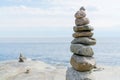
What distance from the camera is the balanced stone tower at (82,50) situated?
2928cm

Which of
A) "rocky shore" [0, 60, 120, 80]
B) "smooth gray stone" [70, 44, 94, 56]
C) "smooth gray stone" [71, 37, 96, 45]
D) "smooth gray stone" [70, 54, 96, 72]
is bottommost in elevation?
"rocky shore" [0, 60, 120, 80]

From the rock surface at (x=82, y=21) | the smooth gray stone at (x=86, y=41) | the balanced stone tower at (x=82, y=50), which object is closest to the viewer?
the balanced stone tower at (x=82, y=50)

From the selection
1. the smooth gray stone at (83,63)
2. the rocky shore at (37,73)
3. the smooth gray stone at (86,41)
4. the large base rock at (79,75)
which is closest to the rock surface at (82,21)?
the smooth gray stone at (86,41)

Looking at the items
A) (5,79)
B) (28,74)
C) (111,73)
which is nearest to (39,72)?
(28,74)

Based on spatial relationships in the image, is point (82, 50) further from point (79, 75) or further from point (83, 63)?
point (79, 75)

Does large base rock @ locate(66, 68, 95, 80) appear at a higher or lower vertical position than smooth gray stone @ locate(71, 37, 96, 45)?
lower

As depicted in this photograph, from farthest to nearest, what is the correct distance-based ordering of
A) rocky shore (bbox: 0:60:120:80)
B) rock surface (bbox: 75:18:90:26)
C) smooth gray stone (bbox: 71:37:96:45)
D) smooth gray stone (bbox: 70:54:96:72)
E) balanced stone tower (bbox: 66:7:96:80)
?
1. rocky shore (bbox: 0:60:120:80)
2. rock surface (bbox: 75:18:90:26)
3. smooth gray stone (bbox: 71:37:96:45)
4. balanced stone tower (bbox: 66:7:96:80)
5. smooth gray stone (bbox: 70:54:96:72)

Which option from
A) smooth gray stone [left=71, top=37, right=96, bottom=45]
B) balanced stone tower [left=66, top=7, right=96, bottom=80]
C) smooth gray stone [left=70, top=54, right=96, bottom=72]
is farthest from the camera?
smooth gray stone [left=71, top=37, right=96, bottom=45]

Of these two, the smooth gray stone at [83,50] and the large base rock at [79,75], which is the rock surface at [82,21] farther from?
the large base rock at [79,75]

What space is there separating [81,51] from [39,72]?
17.5 m

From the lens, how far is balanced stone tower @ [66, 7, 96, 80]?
96.1 ft

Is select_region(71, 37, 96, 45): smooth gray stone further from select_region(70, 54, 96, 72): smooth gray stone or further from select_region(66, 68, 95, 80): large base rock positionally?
select_region(66, 68, 95, 80): large base rock

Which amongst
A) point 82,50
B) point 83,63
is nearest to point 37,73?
point 82,50

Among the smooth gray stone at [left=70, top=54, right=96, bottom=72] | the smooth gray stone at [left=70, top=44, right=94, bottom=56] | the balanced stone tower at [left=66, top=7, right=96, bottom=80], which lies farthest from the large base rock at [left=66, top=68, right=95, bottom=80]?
the smooth gray stone at [left=70, top=44, right=94, bottom=56]
